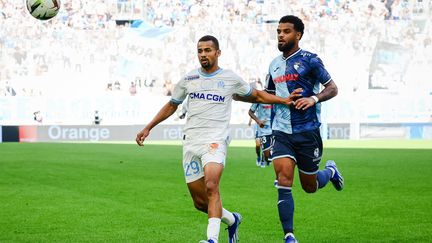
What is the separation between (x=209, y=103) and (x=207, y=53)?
1.66 ft

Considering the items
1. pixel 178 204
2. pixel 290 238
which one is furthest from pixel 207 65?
pixel 178 204

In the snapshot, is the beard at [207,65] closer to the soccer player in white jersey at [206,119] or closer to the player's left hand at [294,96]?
the soccer player in white jersey at [206,119]

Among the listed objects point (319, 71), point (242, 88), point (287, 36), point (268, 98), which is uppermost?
point (287, 36)

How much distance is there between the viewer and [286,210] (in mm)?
8000

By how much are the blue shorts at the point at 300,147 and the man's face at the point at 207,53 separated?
1.21 metres

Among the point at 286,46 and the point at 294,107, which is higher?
the point at 286,46

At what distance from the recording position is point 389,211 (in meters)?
11.2

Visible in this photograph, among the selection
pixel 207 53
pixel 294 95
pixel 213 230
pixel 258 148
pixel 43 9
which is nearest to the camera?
pixel 213 230

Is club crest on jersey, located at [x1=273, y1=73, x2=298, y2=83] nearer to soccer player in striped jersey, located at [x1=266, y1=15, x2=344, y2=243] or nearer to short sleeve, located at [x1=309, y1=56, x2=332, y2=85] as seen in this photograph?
soccer player in striped jersey, located at [x1=266, y1=15, x2=344, y2=243]

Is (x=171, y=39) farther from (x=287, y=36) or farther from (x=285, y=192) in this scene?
(x=285, y=192)

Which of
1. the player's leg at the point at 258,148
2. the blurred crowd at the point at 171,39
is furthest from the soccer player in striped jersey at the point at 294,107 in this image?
the blurred crowd at the point at 171,39

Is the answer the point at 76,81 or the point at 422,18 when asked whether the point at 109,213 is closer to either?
the point at 76,81

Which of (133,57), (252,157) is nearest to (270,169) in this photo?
(252,157)

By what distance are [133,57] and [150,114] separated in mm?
3844
